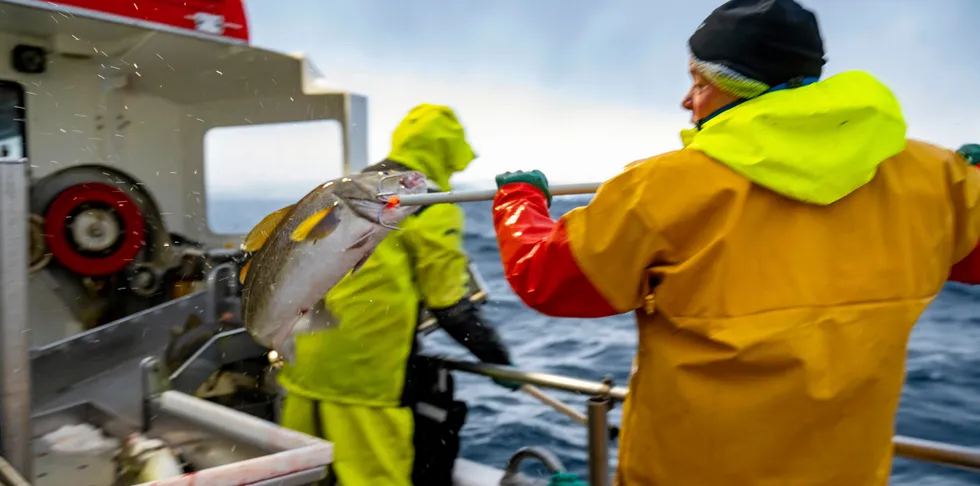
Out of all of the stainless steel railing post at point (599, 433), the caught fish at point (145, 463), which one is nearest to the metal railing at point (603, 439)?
the stainless steel railing post at point (599, 433)

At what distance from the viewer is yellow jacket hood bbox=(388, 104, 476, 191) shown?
11.6 ft

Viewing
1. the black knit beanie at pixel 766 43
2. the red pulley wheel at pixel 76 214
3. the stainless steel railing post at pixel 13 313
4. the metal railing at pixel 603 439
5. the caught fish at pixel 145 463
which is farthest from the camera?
the red pulley wheel at pixel 76 214

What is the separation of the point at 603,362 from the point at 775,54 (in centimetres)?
851

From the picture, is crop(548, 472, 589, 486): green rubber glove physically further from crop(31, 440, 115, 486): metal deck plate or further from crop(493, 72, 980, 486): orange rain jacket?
crop(31, 440, 115, 486): metal deck plate

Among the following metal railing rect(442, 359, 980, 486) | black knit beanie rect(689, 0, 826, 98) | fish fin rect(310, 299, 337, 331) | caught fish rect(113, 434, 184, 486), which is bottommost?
caught fish rect(113, 434, 184, 486)

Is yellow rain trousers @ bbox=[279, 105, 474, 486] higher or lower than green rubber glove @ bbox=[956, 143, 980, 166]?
lower

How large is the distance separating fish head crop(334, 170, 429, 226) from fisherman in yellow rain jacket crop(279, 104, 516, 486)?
1001mm

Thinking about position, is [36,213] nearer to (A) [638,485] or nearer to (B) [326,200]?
(B) [326,200]

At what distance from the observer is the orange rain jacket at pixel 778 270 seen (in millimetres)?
1567

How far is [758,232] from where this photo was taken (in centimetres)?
160

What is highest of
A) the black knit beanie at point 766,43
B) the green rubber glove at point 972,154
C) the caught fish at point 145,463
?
the black knit beanie at point 766,43

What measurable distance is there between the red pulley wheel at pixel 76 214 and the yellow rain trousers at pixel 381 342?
6.00ft

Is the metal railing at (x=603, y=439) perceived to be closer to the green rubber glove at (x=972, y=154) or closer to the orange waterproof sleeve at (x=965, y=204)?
the orange waterproof sleeve at (x=965, y=204)

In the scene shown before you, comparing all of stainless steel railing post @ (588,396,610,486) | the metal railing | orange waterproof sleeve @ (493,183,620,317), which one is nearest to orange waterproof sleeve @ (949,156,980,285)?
the metal railing
